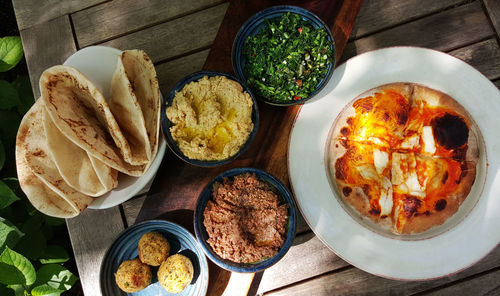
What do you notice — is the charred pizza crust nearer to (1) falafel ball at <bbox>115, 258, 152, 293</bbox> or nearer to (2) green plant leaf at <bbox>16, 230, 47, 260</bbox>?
(1) falafel ball at <bbox>115, 258, 152, 293</bbox>

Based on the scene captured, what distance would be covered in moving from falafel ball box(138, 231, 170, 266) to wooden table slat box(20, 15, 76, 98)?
1223 millimetres

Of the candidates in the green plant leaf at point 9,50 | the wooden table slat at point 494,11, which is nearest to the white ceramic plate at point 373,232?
the wooden table slat at point 494,11

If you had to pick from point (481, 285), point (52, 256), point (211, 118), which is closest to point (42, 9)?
point (211, 118)

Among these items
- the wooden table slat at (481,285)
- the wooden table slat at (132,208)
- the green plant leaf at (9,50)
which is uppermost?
the green plant leaf at (9,50)

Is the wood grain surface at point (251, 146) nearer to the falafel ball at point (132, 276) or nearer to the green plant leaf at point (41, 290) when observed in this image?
the falafel ball at point (132, 276)

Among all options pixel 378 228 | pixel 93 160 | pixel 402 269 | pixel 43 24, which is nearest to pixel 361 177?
pixel 378 228

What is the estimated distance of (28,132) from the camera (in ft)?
5.74

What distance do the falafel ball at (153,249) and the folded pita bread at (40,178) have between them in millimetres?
349

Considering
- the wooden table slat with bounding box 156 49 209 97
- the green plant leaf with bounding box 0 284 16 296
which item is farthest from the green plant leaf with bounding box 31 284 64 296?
the wooden table slat with bounding box 156 49 209 97

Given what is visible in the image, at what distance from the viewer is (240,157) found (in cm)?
195

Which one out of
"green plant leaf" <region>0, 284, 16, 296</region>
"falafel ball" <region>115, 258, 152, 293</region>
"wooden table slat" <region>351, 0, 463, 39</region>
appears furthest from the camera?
"wooden table slat" <region>351, 0, 463, 39</region>

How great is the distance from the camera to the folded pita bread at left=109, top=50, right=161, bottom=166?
168cm

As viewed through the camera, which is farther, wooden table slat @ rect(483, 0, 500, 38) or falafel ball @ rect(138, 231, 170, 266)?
wooden table slat @ rect(483, 0, 500, 38)

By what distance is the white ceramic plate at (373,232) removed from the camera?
1.89m
